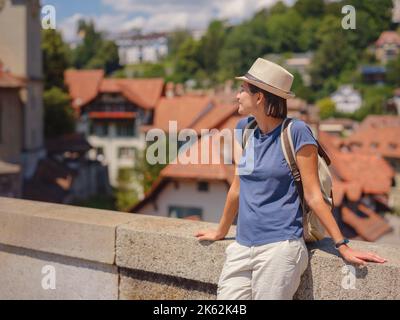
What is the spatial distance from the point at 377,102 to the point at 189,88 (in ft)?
113

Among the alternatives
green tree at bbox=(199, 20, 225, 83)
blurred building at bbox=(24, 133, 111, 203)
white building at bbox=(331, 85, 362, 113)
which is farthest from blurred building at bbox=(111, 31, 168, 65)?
blurred building at bbox=(24, 133, 111, 203)

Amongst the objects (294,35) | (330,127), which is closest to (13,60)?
(330,127)

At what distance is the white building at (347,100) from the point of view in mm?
96688

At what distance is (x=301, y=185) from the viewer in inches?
121

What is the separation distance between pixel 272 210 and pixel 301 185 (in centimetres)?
19

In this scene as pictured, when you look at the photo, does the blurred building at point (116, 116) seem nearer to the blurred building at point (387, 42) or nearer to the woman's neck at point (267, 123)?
the blurred building at point (387, 42)

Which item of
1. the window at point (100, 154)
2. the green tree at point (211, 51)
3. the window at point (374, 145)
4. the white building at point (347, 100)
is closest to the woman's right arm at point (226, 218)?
the window at point (100, 154)

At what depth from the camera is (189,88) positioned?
373 ft

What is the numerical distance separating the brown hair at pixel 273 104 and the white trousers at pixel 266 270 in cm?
63

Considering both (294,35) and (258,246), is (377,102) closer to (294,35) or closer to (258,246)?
(294,35)

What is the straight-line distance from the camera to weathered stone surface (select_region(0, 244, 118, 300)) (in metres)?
3.90

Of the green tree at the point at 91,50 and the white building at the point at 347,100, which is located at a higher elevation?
the green tree at the point at 91,50

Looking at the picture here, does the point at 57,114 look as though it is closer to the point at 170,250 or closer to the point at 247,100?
the point at 170,250

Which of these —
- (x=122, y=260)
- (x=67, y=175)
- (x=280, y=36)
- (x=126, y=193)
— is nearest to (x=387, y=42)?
(x=126, y=193)
